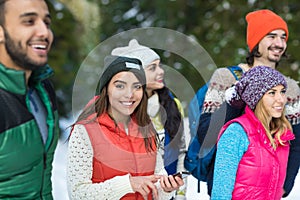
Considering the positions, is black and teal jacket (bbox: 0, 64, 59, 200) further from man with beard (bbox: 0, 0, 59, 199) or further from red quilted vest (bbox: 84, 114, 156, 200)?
red quilted vest (bbox: 84, 114, 156, 200)

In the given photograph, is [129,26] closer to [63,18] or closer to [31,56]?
[63,18]

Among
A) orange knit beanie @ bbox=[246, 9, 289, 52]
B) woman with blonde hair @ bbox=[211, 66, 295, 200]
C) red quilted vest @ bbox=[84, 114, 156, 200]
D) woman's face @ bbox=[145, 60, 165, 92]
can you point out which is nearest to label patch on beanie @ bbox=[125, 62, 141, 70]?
red quilted vest @ bbox=[84, 114, 156, 200]

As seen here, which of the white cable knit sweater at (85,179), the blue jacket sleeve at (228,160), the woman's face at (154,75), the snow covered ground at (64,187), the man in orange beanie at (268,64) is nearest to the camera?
the white cable knit sweater at (85,179)

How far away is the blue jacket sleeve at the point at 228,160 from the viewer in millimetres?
2234

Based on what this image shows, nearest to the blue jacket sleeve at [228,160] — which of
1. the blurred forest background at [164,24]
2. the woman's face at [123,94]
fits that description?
the woman's face at [123,94]

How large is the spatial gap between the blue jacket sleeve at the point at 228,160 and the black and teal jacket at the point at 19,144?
951 mm

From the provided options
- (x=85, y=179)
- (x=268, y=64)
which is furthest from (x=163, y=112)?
(x=85, y=179)

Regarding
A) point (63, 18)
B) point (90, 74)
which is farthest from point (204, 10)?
point (63, 18)

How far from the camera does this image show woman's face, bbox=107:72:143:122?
203 cm

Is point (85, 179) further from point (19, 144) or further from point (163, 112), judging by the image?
point (163, 112)

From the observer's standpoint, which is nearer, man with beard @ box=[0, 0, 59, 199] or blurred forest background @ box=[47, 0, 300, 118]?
man with beard @ box=[0, 0, 59, 199]

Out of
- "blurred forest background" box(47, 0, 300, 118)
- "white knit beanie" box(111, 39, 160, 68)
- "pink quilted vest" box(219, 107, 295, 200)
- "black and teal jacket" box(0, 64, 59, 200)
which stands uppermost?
"blurred forest background" box(47, 0, 300, 118)

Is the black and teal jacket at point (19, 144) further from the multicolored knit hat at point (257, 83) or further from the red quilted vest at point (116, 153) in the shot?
the multicolored knit hat at point (257, 83)

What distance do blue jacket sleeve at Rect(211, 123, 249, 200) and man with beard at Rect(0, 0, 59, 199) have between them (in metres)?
0.96
